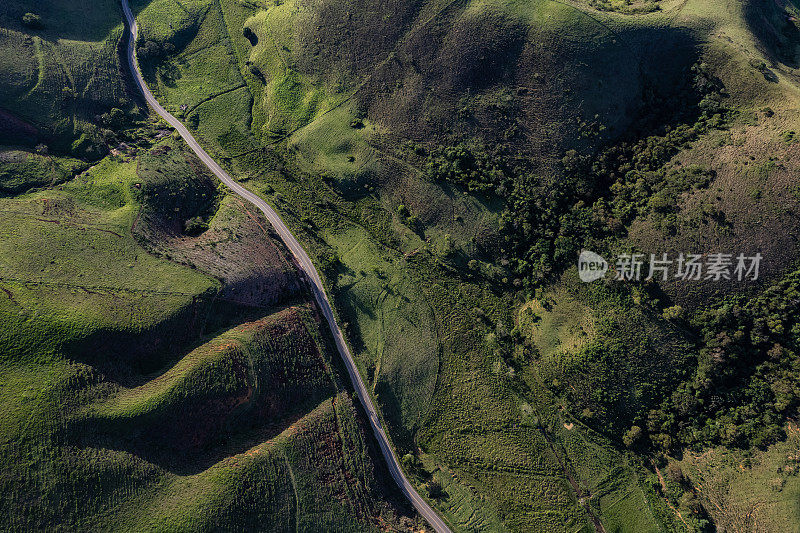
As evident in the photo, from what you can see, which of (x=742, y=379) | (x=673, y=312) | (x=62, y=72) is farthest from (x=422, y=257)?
(x=62, y=72)

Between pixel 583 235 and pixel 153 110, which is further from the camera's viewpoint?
pixel 153 110

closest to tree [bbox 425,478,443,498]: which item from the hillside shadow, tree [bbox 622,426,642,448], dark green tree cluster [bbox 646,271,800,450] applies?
tree [bbox 622,426,642,448]

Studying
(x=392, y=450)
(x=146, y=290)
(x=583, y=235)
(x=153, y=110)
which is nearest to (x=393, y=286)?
(x=392, y=450)

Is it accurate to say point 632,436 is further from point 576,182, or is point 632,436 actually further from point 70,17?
point 70,17

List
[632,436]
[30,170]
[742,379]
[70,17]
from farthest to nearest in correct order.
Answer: [70,17] < [30,170] < [632,436] < [742,379]

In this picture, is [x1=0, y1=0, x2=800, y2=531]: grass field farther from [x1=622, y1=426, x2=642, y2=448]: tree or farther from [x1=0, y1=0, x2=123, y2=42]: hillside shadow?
[x1=0, y1=0, x2=123, y2=42]: hillside shadow

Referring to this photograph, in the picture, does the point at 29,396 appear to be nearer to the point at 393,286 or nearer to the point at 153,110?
the point at 393,286

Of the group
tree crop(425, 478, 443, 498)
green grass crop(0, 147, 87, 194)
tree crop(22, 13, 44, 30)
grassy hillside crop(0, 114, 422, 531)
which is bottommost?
tree crop(425, 478, 443, 498)
